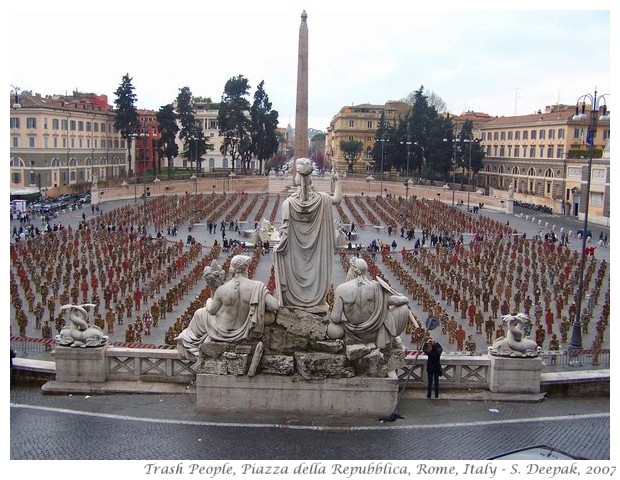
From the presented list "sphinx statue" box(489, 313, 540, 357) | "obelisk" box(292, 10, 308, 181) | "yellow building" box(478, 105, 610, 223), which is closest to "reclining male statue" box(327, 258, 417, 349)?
"sphinx statue" box(489, 313, 540, 357)

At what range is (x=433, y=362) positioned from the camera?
11.1m

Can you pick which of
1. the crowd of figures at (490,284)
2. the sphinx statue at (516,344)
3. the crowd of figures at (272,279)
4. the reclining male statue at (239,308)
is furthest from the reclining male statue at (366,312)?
the crowd of figures at (272,279)

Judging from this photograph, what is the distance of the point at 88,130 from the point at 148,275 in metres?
49.9

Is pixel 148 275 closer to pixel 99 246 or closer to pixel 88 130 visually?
pixel 99 246

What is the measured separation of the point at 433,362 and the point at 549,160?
2585 inches

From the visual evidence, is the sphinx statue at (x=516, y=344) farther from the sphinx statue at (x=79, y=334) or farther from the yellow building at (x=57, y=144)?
the yellow building at (x=57, y=144)

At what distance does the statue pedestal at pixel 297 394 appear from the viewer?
1043 cm

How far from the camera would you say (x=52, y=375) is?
11.8 metres

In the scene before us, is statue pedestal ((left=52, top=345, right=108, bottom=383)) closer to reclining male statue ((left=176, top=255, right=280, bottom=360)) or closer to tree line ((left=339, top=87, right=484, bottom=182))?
reclining male statue ((left=176, top=255, right=280, bottom=360))

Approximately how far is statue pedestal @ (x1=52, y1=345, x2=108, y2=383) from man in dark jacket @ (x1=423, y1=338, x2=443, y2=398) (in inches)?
212

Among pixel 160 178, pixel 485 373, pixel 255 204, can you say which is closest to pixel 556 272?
pixel 485 373

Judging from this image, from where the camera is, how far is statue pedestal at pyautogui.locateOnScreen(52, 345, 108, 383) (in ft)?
37.3

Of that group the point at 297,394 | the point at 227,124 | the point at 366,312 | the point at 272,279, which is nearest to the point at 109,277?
the point at 272,279
